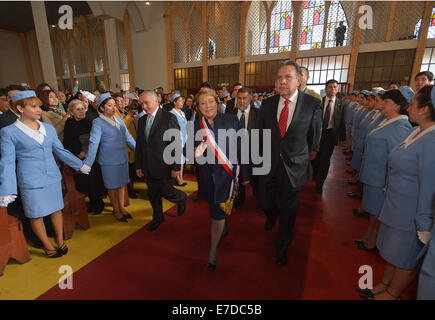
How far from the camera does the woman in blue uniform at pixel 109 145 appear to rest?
271 centimetres

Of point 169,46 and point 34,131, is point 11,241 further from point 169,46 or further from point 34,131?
point 169,46

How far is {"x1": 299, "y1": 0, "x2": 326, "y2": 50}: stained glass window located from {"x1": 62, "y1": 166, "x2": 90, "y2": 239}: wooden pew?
1376 centimetres

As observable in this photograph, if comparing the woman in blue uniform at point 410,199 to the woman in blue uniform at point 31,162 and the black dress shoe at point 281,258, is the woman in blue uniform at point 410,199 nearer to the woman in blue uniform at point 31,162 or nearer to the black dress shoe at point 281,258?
the black dress shoe at point 281,258

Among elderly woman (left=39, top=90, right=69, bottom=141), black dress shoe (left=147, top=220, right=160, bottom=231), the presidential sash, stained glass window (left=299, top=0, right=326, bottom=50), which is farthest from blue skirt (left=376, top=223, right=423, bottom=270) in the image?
stained glass window (left=299, top=0, right=326, bottom=50)

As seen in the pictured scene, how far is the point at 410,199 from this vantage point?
153cm

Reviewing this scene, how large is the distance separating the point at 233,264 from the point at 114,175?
1866mm

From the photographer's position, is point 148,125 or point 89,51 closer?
point 148,125

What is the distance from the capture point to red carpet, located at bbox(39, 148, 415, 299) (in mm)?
1964

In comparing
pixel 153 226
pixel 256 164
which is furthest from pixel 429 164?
pixel 153 226

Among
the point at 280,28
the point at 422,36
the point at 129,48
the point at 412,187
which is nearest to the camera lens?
the point at 412,187

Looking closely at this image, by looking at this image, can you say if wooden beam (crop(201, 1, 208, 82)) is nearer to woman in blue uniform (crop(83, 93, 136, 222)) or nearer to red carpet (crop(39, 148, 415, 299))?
woman in blue uniform (crop(83, 93, 136, 222))

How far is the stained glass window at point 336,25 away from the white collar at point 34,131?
13874 mm

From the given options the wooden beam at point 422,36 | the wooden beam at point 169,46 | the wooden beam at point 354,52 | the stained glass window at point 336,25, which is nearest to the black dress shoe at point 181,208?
the wooden beam at point 354,52
